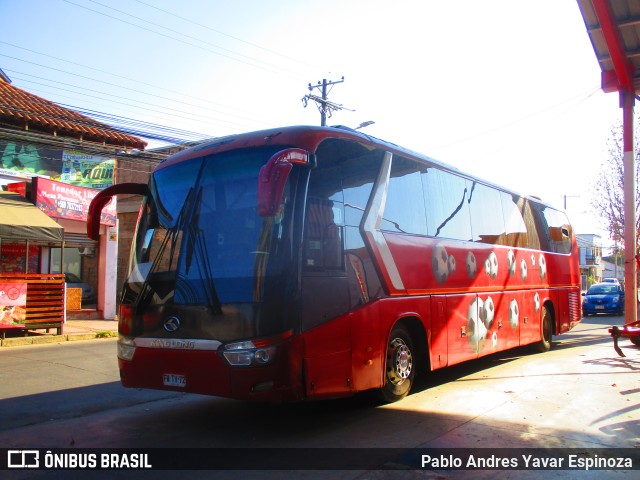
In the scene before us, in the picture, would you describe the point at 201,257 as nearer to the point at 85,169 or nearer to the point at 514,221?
the point at 514,221

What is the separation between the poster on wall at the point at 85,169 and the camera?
1870cm

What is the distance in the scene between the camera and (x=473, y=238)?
9641 mm

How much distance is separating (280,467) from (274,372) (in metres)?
0.85

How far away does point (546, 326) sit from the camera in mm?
12906

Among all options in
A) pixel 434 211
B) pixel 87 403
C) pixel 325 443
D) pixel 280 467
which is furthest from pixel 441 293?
pixel 87 403

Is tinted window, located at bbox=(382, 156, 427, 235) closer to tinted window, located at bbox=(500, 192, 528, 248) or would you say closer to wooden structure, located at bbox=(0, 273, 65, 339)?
tinted window, located at bbox=(500, 192, 528, 248)

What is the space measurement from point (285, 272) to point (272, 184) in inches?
38.0

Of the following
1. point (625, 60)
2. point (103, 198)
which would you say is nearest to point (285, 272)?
point (103, 198)

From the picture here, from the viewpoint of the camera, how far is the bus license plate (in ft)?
18.4

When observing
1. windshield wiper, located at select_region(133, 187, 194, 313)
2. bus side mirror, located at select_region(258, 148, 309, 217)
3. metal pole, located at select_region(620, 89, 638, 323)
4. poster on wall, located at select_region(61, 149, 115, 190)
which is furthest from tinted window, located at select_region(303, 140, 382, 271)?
poster on wall, located at select_region(61, 149, 115, 190)

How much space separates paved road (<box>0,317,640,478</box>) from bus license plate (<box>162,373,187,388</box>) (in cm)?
58

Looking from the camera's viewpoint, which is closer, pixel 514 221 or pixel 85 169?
pixel 514 221

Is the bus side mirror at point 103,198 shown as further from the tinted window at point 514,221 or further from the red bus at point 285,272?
the tinted window at point 514,221

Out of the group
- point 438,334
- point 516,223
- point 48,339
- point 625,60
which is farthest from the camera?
point 48,339
